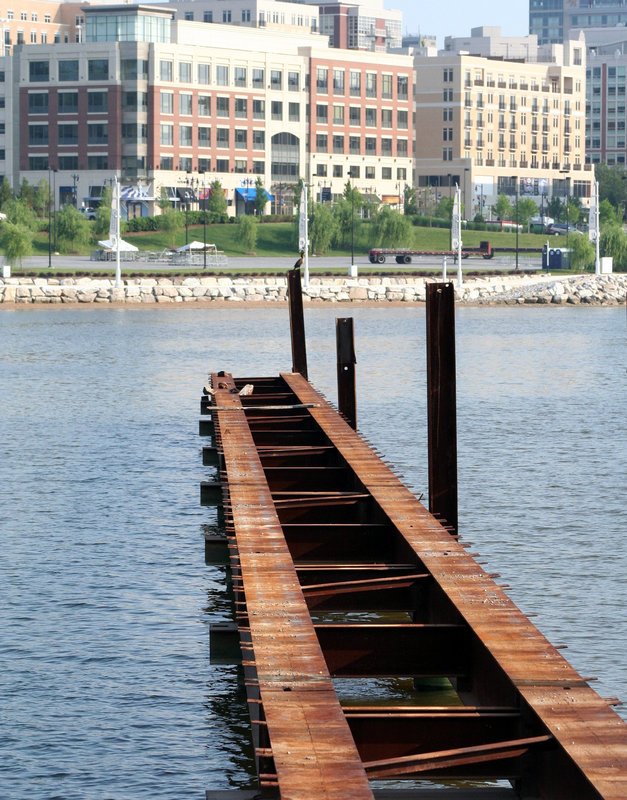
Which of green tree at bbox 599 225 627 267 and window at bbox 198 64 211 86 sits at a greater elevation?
window at bbox 198 64 211 86

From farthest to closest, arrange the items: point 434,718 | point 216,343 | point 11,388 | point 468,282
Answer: point 468,282 → point 216,343 → point 11,388 → point 434,718

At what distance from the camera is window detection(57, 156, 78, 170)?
511ft

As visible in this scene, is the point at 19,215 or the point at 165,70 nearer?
the point at 19,215

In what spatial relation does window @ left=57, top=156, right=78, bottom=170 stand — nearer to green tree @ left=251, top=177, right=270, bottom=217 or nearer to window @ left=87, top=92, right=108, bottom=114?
window @ left=87, top=92, right=108, bottom=114

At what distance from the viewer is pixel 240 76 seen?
16350 cm

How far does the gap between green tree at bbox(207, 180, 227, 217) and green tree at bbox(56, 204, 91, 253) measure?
73.0 feet

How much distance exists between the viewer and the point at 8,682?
13.8 metres

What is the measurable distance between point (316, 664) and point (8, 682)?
5079mm

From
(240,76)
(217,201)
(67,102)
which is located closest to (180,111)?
(240,76)

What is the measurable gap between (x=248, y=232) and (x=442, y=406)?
110 m

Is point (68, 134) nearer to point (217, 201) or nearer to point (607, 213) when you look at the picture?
point (217, 201)

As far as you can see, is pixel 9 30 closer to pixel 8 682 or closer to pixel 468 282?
pixel 468 282

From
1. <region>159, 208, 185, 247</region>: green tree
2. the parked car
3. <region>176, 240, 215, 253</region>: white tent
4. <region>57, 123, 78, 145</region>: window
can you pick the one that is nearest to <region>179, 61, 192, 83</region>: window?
<region>57, 123, 78, 145</region>: window

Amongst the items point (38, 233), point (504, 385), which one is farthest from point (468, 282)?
point (504, 385)
